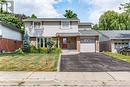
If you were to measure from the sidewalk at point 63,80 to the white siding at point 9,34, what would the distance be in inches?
962

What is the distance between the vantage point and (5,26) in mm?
41625

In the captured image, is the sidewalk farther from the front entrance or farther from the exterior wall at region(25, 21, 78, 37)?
the front entrance

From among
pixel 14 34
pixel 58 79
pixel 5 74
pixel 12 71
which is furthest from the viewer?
pixel 14 34

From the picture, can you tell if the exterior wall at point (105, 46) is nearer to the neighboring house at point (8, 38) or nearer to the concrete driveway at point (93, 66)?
the neighboring house at point (8, 38)

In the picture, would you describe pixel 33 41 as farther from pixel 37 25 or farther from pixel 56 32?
pixel 56 32

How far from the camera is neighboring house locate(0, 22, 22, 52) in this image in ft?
132

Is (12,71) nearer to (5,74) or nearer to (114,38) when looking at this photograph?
(5,74)

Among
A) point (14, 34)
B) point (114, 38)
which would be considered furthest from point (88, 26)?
point (14, 34)

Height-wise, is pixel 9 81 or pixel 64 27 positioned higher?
pixel 64 27

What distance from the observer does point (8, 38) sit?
44062mm

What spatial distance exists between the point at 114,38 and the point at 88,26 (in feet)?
35.8

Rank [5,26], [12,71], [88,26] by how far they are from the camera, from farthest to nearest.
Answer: [88,26], [5,26], [12,71]

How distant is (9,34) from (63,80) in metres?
31.0

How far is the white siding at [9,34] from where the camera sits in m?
40.7
